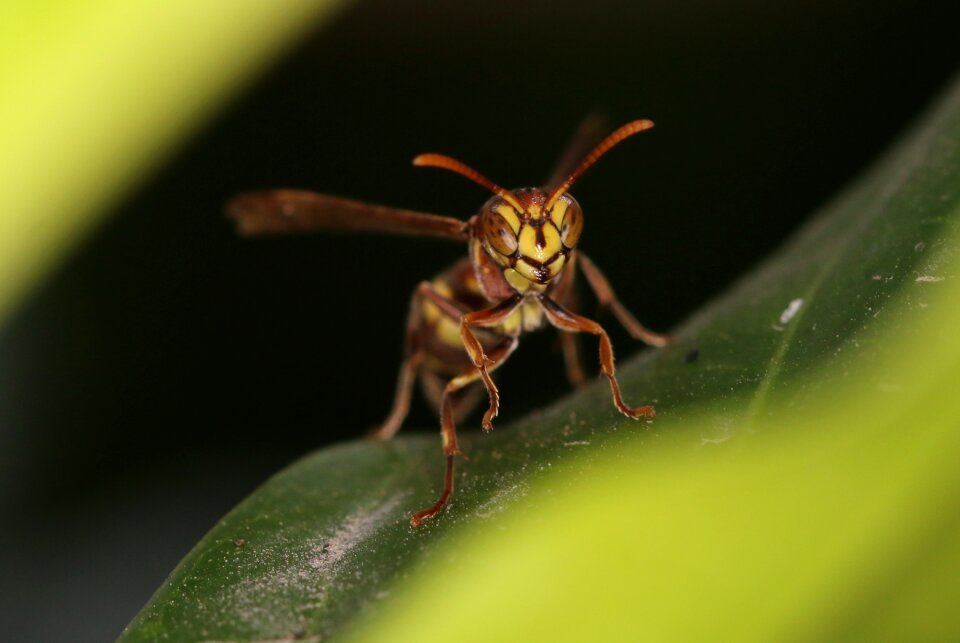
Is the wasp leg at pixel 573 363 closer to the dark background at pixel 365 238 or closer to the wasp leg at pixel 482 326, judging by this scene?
the dark background at pixel 365 238

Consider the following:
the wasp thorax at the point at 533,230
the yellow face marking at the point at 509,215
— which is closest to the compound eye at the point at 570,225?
the wasp thorax at the point at 533,230

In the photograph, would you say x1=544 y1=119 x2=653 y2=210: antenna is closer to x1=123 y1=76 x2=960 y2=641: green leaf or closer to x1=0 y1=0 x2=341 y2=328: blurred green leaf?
x1=123 y1=76 x2=960 y2=641: green leaf

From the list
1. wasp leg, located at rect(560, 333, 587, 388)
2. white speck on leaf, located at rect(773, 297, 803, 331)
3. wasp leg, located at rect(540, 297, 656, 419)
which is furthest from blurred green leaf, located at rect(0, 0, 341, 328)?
wasp leg, located at rect(560, 333, 587, 388)

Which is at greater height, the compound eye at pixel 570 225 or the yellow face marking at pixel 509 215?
the yellow face marking at pixel 509 215

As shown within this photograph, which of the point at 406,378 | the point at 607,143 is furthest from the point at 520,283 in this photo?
the point at 406,378

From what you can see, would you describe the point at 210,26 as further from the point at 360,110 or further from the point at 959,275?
the point at 360,110
